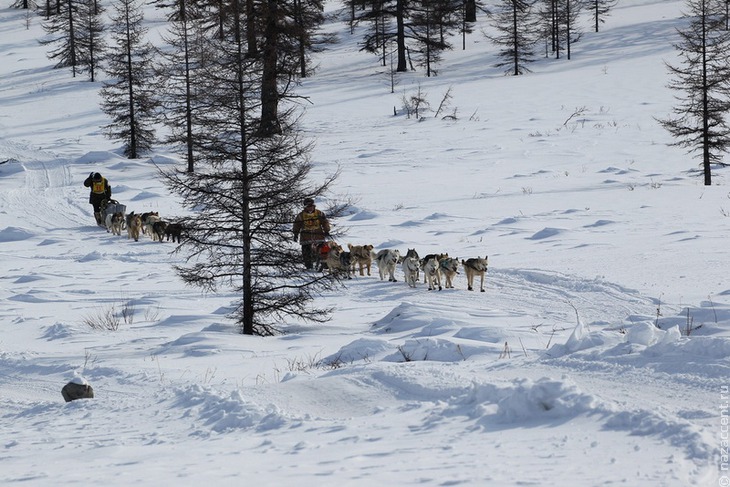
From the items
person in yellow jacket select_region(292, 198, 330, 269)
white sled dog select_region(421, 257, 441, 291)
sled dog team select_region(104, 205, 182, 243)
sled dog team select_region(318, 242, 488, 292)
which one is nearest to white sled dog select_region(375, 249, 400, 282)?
sled dog team select_region(318, 242, 488, 292)

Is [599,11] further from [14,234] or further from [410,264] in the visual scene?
[410,264]

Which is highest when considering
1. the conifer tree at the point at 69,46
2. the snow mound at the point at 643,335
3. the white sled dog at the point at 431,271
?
the conifer tree at the point at 69,46

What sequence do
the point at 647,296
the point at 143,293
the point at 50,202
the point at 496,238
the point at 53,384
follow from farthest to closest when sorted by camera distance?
the point at 50,202 → the point at 496,238 → the point at 143,293 → the point at 647,296 → the point at 53,384

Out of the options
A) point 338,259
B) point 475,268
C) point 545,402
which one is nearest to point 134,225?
point 338,259

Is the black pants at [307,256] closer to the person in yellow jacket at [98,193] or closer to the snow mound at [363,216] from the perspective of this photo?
the snow mound at [363,216]

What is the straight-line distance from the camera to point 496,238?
1780cm

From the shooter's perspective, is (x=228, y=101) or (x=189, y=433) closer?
(x=189, y=433)

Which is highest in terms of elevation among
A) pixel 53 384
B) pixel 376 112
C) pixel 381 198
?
pixel 376 112

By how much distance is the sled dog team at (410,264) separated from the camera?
13633 millimetres

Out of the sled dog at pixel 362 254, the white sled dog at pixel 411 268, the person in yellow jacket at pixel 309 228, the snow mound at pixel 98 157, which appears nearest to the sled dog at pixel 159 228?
the person in yellow jacket at pixel 309 228

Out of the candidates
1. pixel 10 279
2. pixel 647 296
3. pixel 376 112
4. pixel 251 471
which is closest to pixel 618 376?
pixel 251 471

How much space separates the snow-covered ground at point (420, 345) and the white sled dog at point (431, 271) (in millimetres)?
280

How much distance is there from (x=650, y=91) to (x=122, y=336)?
35.9 m

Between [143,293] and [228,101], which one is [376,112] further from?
[228,101]
